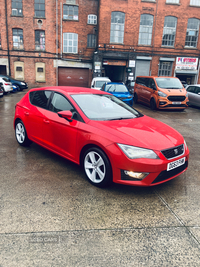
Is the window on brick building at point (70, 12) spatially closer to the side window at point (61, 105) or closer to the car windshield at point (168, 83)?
the car windshield at point (168, 83)

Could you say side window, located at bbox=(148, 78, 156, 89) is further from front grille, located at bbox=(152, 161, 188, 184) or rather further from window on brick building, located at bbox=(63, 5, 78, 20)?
window on brick building, located at bbox=(63, 5, 78, 20)

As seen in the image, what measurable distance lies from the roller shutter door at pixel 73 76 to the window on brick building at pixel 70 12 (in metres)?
5.92

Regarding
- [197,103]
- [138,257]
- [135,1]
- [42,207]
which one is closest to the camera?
[138,257]

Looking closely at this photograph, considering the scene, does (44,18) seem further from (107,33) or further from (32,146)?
(32,146)

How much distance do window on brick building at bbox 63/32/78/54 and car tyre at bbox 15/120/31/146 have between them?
2421 centimetres

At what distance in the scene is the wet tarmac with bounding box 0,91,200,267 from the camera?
2318 mm

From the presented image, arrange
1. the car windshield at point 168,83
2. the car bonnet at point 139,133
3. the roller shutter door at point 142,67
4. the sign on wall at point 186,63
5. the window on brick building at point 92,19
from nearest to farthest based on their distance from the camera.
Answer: the car bonnet at point 139,133, the car windshield at point 168,83, the roller shutter door at point 142,67, the sign on wall at point 186,63, the window on brick building at point 92,19

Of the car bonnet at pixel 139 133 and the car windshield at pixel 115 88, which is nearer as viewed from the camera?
the car bonnet at pixel 139 133

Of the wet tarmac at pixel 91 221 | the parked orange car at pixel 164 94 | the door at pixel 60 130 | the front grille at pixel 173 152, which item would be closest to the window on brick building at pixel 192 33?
the parked orange car at pixel 164 94

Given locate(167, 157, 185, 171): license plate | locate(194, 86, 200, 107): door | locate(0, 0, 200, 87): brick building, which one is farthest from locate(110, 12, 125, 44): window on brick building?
locate(167, 157, 185, 171): license plate

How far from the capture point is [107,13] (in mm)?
24172

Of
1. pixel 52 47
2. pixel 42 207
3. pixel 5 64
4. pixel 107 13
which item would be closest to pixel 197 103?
pixel 42 207

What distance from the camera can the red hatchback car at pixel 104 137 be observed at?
10.8 ft

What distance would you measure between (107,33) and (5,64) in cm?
1271
